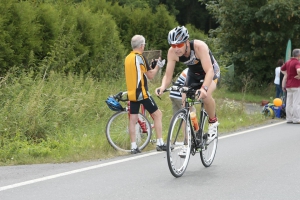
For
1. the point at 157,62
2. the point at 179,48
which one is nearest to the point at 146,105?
the point at 157,62

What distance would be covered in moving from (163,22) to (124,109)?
536 inches

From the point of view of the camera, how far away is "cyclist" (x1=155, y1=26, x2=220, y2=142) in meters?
7.95

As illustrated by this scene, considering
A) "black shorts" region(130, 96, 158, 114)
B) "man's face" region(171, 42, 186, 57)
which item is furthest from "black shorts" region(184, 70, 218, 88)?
"black shorts" region(130, 96, 158, 114)

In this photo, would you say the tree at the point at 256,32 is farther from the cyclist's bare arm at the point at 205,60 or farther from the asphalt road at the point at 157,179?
the cyclist's bare arm at the point at 205,60

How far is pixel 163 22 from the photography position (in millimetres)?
23781

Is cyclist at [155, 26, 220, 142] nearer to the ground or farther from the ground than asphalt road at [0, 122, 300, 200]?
farther from the ground

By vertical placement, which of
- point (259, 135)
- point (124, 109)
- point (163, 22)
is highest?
point (163, 22)

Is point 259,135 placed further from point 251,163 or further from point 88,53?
point 88,53

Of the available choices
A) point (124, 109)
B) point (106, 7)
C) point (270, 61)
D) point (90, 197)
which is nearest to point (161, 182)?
point (90, 197)

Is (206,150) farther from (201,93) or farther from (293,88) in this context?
(293,88)

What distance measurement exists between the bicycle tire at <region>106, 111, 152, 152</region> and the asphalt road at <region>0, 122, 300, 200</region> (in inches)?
16.9

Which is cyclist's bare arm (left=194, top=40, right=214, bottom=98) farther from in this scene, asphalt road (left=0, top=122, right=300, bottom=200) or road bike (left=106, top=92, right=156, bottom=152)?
road bike (left=106, top=92, right=156, bottom=152)

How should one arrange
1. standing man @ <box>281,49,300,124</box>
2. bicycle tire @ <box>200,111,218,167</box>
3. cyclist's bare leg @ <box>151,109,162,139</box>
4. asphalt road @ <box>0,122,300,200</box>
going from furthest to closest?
standing man @ <box>281,49,300,124</box>
cyclist's bare leg @ <box>151,109,162,139</box>
bicycle tire @ <box>200,111,218,167</box>
asphalt road @ <box>0,122,300,200</box>

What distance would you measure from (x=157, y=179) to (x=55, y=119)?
4.45 metres
